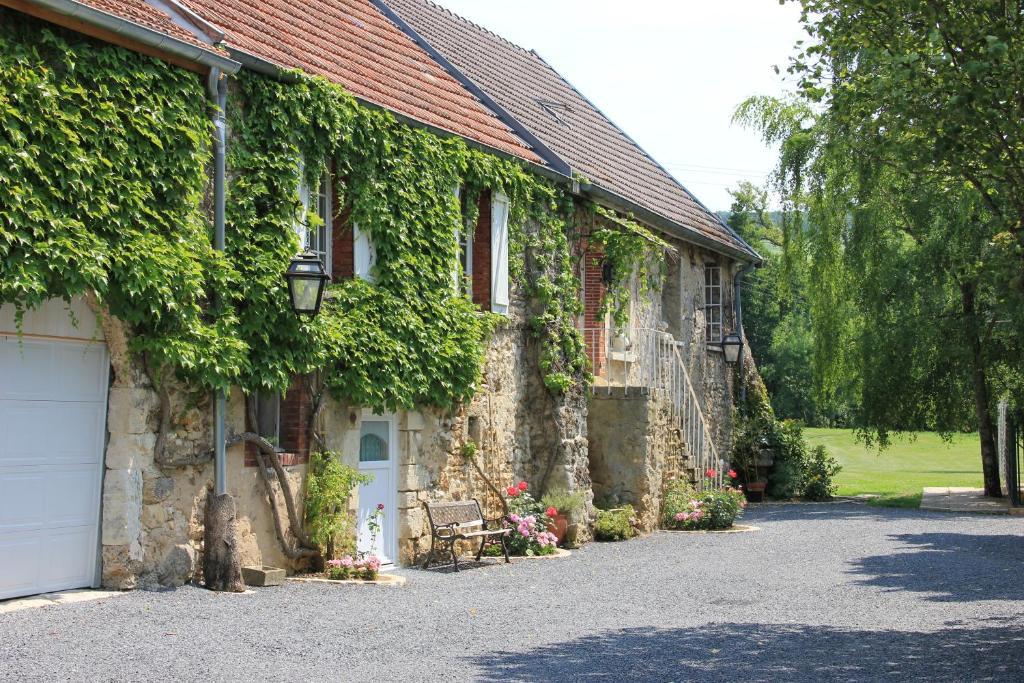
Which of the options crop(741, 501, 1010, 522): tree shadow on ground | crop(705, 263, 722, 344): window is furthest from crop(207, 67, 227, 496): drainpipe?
crop(705, 263, 722, 344): window

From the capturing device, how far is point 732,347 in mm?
21078

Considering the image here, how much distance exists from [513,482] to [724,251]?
8.27 meters

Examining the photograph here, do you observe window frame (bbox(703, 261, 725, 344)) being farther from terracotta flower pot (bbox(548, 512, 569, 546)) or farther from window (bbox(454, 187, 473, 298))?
window (bbox(454, 187, 473, 298))

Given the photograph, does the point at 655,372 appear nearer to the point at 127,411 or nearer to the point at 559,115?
the point at 559,115

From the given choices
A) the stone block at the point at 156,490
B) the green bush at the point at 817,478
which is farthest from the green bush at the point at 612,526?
the green bush at the point at 817,478

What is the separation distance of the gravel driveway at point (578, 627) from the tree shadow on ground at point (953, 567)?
46 mm

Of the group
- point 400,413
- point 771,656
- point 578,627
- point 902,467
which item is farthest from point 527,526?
point 902,467

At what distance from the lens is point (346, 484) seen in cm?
1068

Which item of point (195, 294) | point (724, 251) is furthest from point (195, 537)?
point (724, 251)

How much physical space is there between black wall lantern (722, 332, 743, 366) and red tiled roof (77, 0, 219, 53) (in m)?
13.4

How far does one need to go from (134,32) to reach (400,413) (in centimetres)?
491

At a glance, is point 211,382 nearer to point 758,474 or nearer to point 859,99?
point 859,99

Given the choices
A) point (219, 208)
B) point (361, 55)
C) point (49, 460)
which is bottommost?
point (49, 460)

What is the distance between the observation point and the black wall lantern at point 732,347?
2103cm
